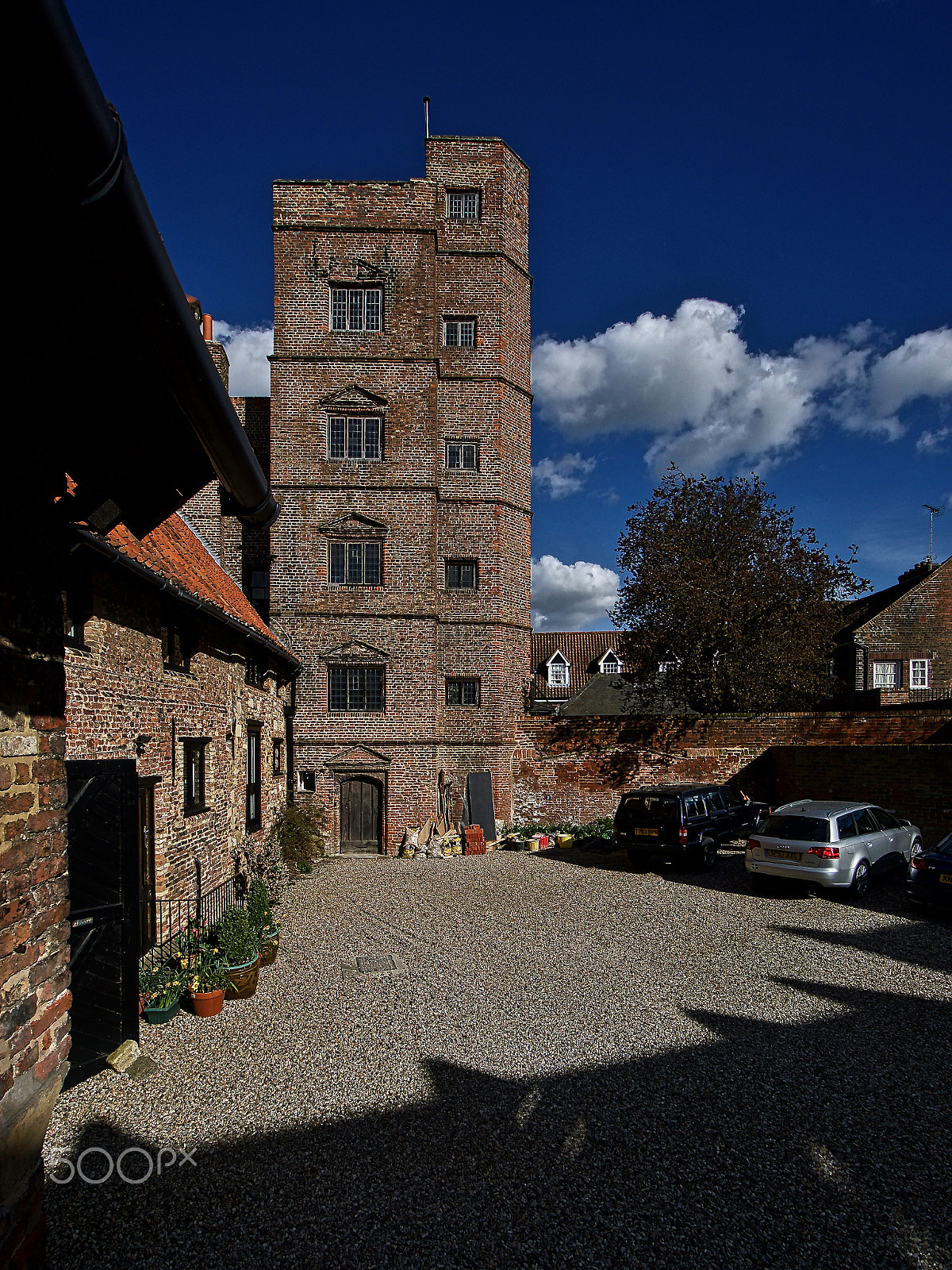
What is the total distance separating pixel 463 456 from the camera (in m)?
20.7

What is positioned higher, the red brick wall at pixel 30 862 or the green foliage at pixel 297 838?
the red brick wall at pixel 30 862

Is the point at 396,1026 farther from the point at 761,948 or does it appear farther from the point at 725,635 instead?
the point at 725,635

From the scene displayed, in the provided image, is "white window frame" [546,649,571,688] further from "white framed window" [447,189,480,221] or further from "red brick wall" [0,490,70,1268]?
"red brick wall" [0,490,70,1268]

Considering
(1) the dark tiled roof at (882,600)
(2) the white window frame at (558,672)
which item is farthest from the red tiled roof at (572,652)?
(1) the dark tiled roof at (882,600)

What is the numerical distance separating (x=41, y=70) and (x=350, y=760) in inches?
725

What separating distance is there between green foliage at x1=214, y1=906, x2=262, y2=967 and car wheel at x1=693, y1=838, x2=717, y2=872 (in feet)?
31.4

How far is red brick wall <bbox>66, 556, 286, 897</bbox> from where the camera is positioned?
7.41m

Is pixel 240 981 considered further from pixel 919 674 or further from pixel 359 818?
pixel 919 674

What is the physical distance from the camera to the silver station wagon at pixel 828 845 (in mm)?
11781

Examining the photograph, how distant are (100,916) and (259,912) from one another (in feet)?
9.86

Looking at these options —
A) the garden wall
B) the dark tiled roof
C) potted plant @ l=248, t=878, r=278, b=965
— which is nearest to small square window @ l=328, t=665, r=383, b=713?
the garden wall

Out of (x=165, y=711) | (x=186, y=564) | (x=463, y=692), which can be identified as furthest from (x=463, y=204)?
(x=165, y=711)

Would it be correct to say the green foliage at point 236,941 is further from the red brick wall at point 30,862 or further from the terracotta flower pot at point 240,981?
the red brick wall at point 30,862

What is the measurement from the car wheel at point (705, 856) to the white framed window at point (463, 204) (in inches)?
722
